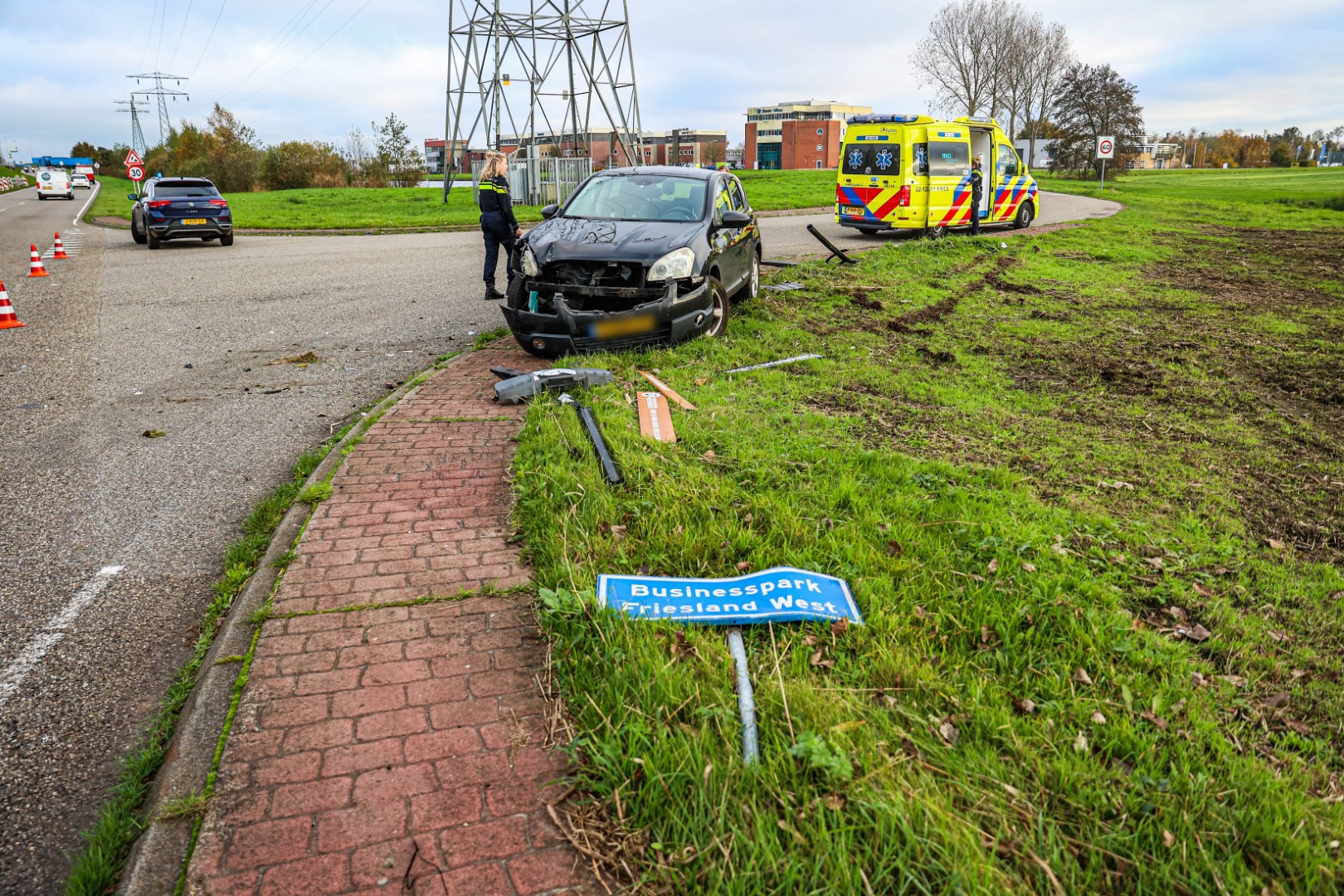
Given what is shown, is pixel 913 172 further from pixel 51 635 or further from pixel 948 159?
pixel 51 635

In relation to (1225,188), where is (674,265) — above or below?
below

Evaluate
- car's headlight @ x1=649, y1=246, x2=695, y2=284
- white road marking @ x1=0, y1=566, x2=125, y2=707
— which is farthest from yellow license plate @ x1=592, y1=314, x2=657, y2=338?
white road marking @ x1=0, y1=566, x2=125, y2=707

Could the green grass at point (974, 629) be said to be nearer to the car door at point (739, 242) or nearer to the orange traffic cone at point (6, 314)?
the car door at point (739, 242)

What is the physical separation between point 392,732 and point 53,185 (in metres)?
69.9

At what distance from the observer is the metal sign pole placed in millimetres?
2525

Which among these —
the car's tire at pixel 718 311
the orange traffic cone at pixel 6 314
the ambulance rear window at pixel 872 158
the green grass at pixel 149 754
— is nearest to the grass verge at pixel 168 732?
the green grass at pixel 149 754

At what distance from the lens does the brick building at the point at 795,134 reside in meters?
111

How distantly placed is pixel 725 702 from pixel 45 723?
2.37 meters

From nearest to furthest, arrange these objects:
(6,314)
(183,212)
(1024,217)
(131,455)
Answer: (131,455) → (6,314) → (183,212) → (1024,217)

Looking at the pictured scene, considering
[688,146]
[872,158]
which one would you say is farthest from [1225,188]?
Result: [688,146]

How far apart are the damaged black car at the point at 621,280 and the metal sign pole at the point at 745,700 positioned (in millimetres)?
4536

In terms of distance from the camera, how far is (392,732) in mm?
2730

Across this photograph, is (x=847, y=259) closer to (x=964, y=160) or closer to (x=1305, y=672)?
(x=964, y=160)

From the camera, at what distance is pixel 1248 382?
7.03 metres
